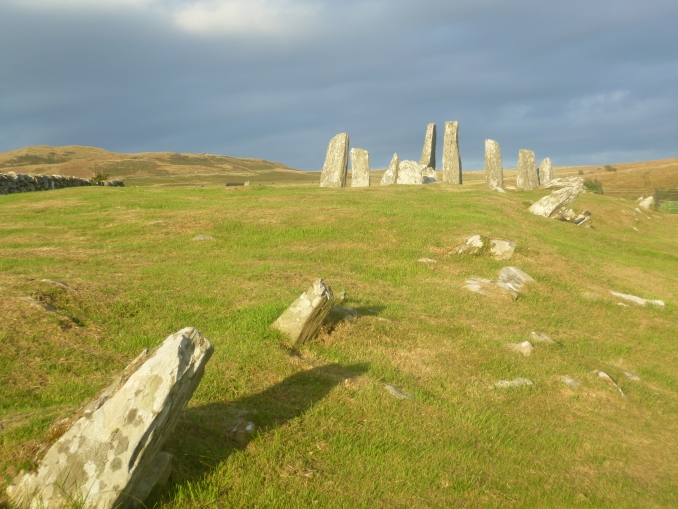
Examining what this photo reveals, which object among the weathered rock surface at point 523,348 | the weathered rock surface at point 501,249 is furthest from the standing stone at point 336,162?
the weathered rock surface at point 523,348

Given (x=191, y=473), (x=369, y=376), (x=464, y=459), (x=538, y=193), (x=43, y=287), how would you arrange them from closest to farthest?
(x=191, y=473) < (x=464, y=459) < (x=369, y=376) < (x=43, y=287) < (x=538, y=193)

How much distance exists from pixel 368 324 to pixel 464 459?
4.77 m

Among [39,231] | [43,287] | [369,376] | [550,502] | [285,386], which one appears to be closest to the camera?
[550,502]

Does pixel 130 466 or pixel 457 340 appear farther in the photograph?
pixel 457 340

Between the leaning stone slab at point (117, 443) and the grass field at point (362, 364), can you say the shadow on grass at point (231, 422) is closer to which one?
the grass field at point (362, 364)

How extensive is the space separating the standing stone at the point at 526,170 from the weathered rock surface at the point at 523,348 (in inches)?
1509

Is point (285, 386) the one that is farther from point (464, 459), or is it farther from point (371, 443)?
point (464, 459)

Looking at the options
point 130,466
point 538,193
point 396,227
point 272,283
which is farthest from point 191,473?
point 538,193

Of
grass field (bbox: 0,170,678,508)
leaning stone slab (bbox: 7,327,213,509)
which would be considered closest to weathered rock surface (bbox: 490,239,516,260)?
grass field (bbox: 0,170,678,508)

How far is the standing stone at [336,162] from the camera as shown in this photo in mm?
41000

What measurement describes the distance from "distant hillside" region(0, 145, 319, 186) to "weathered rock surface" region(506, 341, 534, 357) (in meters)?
95.0

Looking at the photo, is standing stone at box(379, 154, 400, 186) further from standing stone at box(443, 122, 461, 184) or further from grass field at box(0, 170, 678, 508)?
grass field at box(0, 170, 678, 508)

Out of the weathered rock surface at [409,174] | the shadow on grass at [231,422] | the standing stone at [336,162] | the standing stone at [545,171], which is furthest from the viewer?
the standing stone at [545,171]

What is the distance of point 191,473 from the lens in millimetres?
6285
